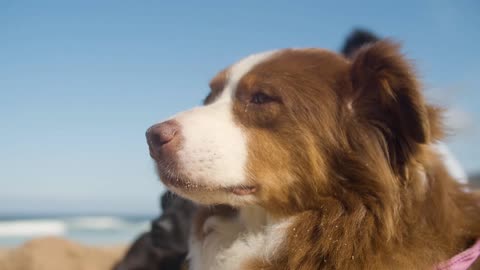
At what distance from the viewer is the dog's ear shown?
2.88 meters

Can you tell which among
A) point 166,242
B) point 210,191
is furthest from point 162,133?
point 166,242

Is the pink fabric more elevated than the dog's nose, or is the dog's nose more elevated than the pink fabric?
the dog's nose

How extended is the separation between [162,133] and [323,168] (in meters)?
1.06

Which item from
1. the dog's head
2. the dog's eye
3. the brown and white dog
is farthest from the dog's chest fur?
the dog's eye

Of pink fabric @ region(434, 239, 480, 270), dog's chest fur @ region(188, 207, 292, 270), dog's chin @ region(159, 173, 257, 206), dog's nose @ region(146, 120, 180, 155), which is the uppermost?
dog's nose @ region(146, 120, 180, 155)

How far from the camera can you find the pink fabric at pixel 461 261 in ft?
9.16

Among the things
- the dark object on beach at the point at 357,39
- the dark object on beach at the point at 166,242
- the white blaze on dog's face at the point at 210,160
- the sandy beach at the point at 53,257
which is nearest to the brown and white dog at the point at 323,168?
the white blaze on dog's face at the point at 210,160

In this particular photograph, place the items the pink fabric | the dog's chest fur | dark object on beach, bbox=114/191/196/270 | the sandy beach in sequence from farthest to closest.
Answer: the sandy beach → dark object on beach, bbox=114/191/196/270 → the dog's chest fur → the pink fabric

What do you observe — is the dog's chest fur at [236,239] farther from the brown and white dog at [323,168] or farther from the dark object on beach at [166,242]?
the dark object on beach at [166,242]

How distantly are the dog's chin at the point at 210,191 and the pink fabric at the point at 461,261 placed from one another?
1175mm

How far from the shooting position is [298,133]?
3.17m

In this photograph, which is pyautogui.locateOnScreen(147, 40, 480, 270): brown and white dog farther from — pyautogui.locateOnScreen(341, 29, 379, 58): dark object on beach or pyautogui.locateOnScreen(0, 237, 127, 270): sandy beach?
pyautogui.locateOnScreen(0, 237, 127, 270): sandy beach

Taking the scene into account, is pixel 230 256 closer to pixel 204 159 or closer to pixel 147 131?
pixel 204 159

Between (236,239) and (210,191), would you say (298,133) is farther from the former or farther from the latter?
(236,239)
